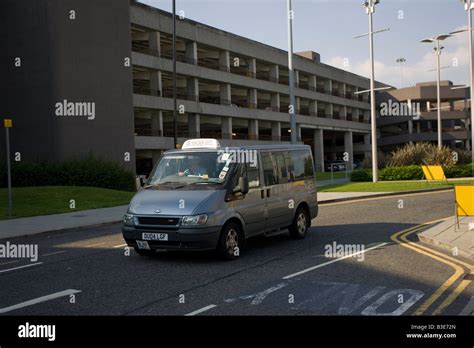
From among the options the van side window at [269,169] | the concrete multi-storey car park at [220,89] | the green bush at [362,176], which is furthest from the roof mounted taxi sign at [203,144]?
the concrete multi-storey car park at [220,89]

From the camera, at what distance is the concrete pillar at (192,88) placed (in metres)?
50.2

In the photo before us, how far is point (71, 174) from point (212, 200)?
76.2 ft

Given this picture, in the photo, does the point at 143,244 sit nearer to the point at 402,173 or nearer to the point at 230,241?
the point at 230,241

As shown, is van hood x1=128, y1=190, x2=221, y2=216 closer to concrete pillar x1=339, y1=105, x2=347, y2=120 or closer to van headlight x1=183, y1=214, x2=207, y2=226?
van headlight x1=183, y1=214, x2=207, y2=226

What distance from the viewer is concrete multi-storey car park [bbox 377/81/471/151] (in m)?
85.8

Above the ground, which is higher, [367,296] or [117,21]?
[117,21]

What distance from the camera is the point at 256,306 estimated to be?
6500 mm

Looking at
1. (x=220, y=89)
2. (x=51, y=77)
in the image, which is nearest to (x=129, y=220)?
(x=51, y=77)

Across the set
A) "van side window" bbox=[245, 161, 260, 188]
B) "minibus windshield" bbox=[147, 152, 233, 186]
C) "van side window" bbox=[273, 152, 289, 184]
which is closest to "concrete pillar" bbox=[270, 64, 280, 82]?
"van side window" bbox=[273, 152, 289, 184]

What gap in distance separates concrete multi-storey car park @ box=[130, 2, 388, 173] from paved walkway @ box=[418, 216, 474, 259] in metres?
33.4

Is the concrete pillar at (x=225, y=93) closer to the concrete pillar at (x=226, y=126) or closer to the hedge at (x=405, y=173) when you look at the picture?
the concrete pillar at (x=226, y=126)

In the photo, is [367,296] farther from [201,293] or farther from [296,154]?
[296,154]
